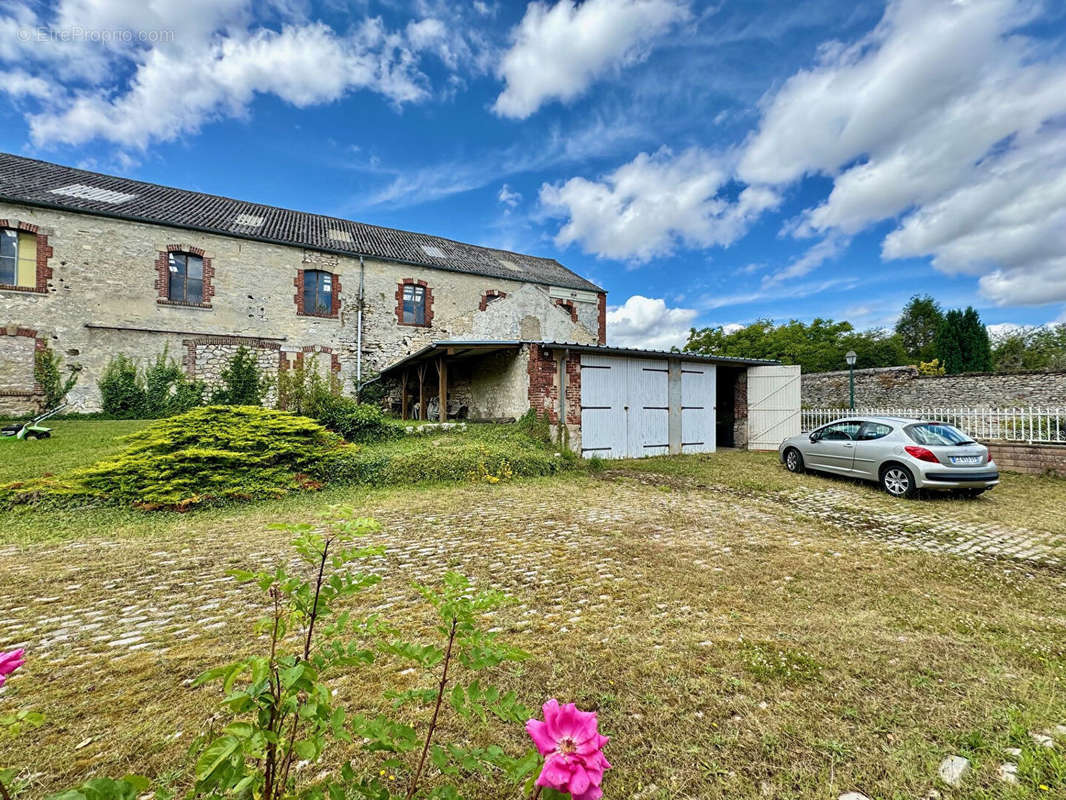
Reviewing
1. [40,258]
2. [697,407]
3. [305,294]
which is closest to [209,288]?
[305,294]

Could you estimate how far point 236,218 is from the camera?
1686 centimetres

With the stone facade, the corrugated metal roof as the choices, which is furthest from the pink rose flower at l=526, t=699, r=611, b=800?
the stone facade

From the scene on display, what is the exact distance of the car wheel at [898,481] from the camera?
23.6 feet

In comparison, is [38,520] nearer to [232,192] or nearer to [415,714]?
[415,714]

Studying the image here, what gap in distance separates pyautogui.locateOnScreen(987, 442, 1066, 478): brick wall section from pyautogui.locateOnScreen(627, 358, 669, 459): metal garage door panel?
709 cm

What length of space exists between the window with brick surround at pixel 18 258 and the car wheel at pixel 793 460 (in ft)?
68.6

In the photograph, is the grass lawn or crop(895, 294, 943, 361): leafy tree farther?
crop(895, 294, 943, 361): leafy tree

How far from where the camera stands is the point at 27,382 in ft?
41.6

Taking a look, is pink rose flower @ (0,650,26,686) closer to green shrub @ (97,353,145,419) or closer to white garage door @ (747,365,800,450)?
white garage door @ (747,365,800,450)

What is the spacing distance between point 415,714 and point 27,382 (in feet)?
58.2

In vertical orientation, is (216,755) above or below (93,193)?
below

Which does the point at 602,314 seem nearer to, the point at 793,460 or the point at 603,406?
the point at 603,406

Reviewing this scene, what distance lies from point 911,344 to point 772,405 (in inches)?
1535

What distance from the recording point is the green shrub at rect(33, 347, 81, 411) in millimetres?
12750
